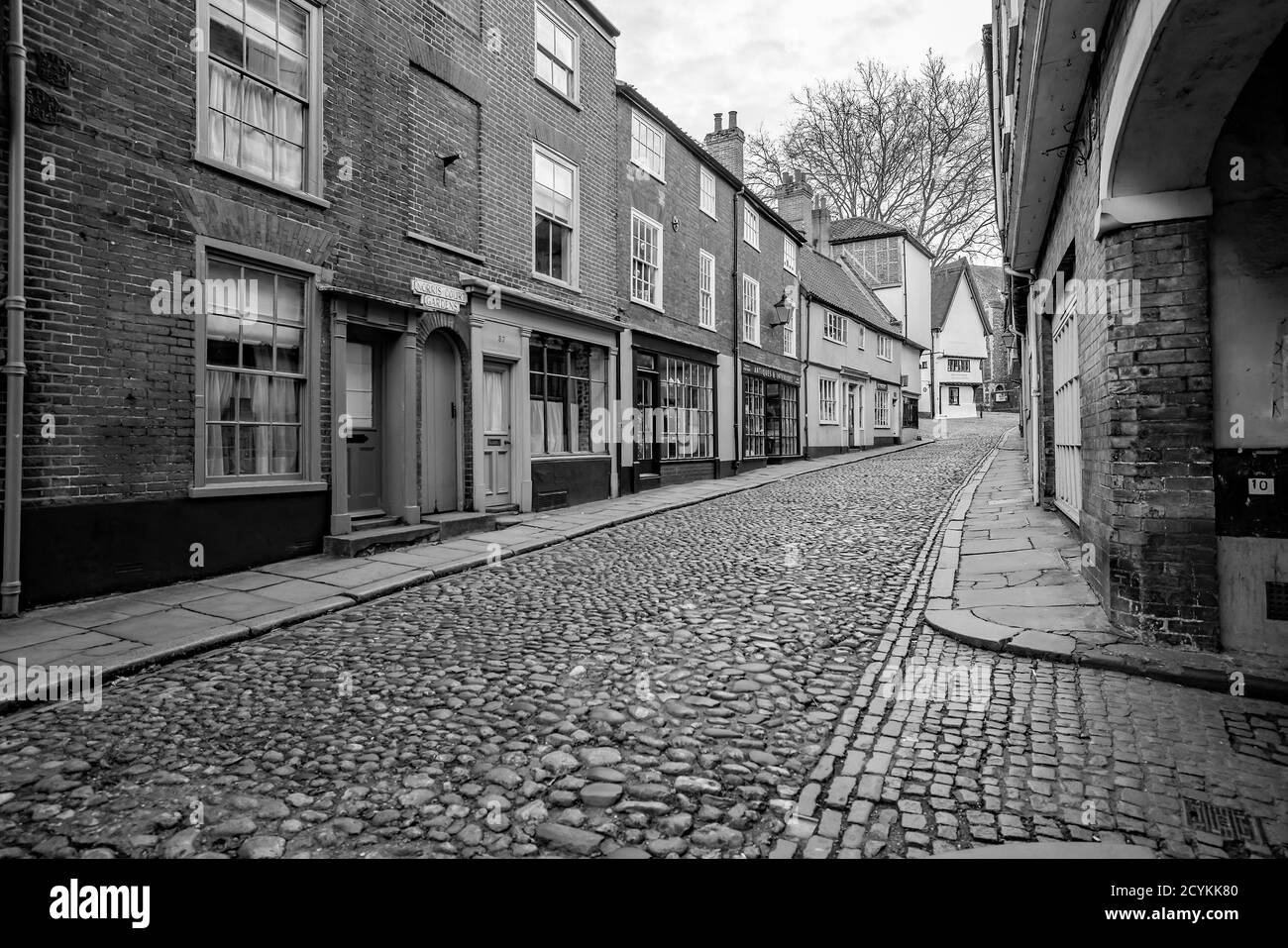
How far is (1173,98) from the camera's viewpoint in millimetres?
A: 3953

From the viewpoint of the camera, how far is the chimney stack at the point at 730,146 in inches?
811

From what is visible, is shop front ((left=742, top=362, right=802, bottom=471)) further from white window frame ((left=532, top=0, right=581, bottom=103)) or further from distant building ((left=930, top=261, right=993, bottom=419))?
distant building ((left=930, top=261, right=993, bottom=419))

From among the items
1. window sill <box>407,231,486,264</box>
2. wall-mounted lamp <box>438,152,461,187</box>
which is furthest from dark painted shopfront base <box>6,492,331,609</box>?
wall-mounted lamp <box>438,152,461,187</box>

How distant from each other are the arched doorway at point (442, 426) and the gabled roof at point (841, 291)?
16.9 metres

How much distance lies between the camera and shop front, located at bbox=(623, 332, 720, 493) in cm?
1519

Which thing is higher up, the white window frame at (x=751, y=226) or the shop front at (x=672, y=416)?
the white window frame at (x=751, y=226)

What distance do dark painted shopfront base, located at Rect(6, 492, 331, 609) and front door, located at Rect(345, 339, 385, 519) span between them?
75 centimetres

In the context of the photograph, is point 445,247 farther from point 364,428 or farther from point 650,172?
point 650,172

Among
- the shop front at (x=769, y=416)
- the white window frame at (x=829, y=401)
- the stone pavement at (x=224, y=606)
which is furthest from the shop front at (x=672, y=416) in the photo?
the white window frame at (x=829, y=401)

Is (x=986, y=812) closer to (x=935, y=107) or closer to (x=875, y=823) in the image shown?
(x=875, y=823)

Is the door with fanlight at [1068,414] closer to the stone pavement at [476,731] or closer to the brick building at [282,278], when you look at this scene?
the stone pavement at [476,731]

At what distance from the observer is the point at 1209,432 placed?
4.48 metres

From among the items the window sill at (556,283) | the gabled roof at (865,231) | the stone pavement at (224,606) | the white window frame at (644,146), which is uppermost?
the gabled roof at (865,231)

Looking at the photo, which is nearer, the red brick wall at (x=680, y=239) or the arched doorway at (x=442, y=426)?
the arched doorway at (x=442, y=426)
